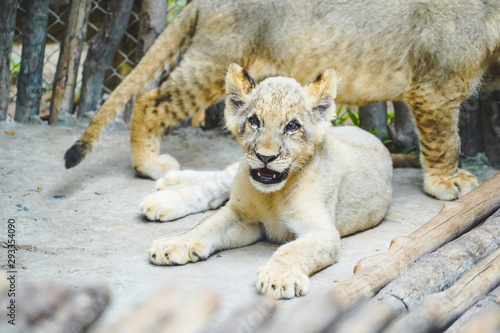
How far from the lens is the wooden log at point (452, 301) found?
2355 mm

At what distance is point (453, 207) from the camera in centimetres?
368

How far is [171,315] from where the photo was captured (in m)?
2.12

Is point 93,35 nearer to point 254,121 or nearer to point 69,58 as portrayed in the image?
point 69,58

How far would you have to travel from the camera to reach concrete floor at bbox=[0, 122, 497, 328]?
3.13 metres

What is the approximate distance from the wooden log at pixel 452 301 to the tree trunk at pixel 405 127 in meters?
3.44

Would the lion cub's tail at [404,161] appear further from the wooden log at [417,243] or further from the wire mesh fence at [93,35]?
the wire mesh fence at [93,35]

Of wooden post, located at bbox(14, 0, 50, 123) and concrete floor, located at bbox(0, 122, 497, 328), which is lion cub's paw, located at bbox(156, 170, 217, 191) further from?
wooden post, located at bbox(14, 0, 50, 123)

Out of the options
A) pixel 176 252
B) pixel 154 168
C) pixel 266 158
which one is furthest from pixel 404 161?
pixel 176 252

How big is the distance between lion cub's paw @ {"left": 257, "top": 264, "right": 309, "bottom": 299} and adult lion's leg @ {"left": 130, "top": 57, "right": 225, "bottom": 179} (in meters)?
2.43

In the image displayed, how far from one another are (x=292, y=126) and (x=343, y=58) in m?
1.75

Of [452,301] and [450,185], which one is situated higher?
[452,301]

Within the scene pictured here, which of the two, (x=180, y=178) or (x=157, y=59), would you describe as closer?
(x=180, y=178)

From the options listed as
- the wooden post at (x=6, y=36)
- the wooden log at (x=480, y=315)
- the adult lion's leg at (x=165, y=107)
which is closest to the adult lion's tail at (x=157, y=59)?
the adult lion's leg at (x=165, y=107)

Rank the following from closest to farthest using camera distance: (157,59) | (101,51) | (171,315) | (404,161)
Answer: (171,315) → (157,59) → (404,161) → (101,51)
